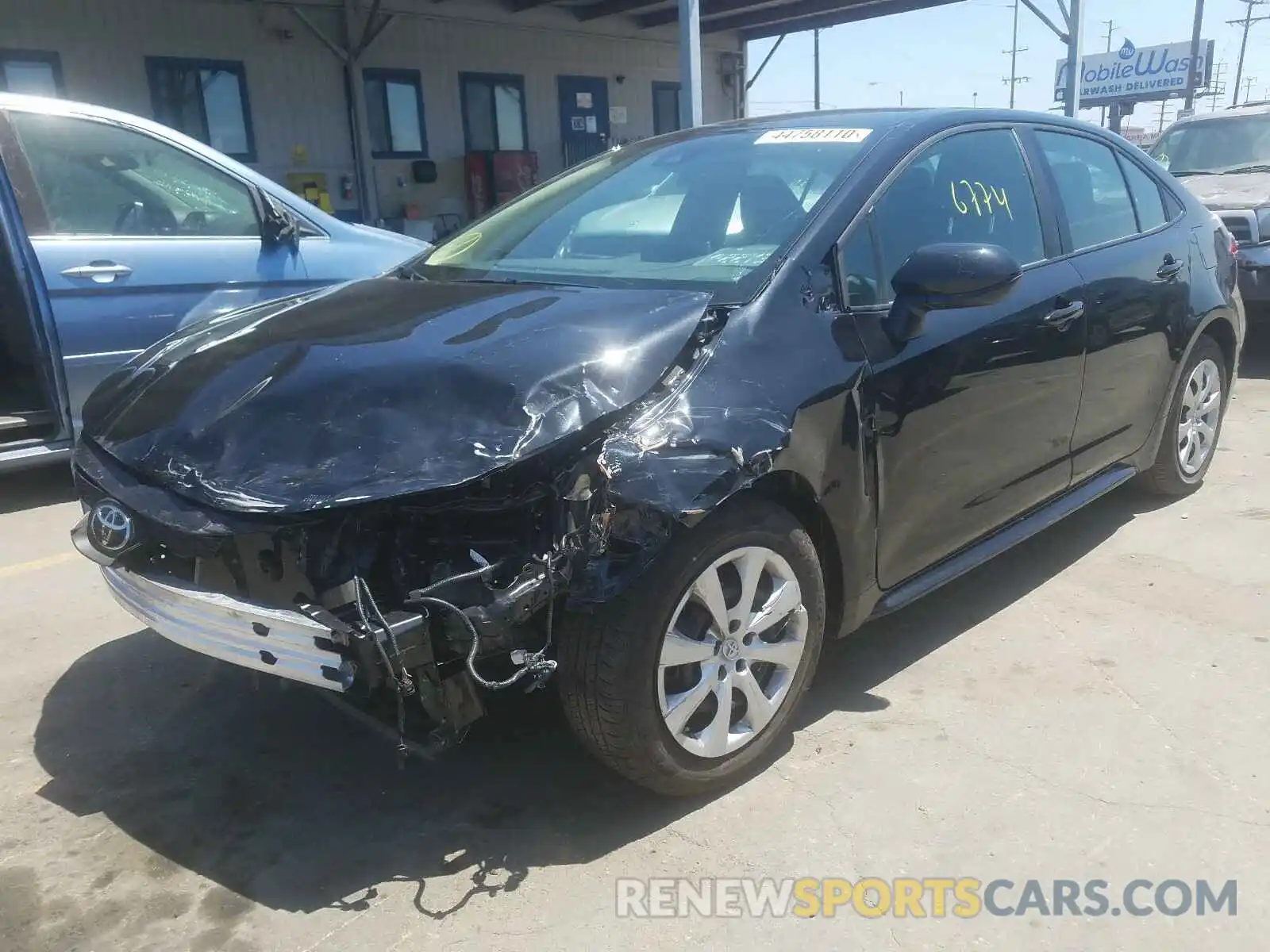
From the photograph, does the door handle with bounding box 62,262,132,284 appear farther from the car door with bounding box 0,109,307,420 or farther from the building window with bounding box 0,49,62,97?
the building window with bounding box 0,49,62,97

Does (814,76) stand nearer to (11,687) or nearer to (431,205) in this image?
(431,205)

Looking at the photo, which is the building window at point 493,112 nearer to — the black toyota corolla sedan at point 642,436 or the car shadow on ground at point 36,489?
the car shadow on ground at point 36,489

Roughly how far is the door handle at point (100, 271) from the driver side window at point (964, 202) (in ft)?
11.7

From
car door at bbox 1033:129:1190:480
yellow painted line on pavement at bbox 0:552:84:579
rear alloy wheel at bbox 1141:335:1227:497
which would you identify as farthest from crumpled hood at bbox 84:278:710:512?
rear alloy wheel at bbox 1141:335:1227:497

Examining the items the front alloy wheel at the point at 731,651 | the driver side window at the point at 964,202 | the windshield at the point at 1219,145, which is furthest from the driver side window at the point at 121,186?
the windshield at the point at 1219,145

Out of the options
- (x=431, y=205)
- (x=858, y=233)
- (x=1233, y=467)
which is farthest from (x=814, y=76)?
(x=858, y=233)

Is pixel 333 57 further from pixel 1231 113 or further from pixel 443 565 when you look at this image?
pixel 443 565

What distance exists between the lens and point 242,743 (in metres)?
2.86

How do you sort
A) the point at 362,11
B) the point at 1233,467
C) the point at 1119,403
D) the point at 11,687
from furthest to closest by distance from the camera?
the point at 362,11
the point at 1233,467
the point at 1119,403
the point at 11,687

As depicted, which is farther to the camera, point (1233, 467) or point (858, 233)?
point (1233, 467)

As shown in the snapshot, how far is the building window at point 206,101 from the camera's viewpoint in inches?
462

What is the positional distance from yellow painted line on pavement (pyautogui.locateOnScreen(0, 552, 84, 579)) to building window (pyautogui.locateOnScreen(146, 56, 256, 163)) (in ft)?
29.4

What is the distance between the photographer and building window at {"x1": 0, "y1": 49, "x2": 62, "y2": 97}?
10.5 m

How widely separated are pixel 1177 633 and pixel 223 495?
9.83 feet
